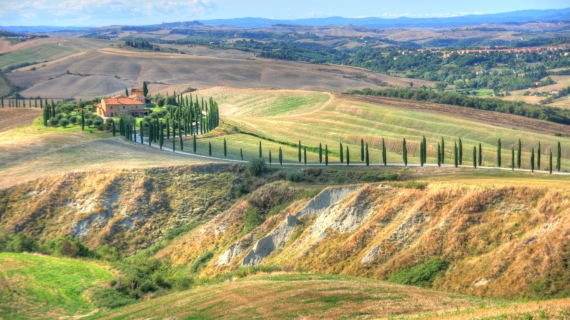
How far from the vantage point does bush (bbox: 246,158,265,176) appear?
80188 mm

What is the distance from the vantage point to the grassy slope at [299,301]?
37.9m

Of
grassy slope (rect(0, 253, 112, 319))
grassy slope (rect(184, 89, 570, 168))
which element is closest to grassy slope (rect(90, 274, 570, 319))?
grassy slope (rect(0, 253, 112, 319))

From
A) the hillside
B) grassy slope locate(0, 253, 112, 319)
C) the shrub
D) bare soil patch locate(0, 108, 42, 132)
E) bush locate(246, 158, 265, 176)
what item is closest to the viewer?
the hillside

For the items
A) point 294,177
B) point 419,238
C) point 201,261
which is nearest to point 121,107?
point 294,177

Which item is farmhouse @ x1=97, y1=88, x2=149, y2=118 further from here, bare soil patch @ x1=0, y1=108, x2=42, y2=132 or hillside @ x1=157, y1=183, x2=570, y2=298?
hillside @ x1=157, y1=183, x2=570, y2=298

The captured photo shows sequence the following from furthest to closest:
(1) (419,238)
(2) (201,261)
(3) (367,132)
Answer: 1. (3) (367,132)
2. (2) (201,261)
3. (1) (419,238)

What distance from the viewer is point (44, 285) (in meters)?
54.7

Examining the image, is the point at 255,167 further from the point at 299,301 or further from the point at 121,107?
the point at 121,107

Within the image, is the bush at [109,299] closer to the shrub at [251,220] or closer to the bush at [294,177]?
the shrub at [251,220]

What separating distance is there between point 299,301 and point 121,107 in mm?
89554

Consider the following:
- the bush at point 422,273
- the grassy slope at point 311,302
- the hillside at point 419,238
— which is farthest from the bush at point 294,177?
the grassy slope at point 311,302

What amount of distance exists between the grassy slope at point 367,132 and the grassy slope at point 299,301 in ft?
152

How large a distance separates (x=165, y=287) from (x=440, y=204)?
22.3m

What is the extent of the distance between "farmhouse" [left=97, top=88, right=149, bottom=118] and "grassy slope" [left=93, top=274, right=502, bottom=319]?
3086 inches
